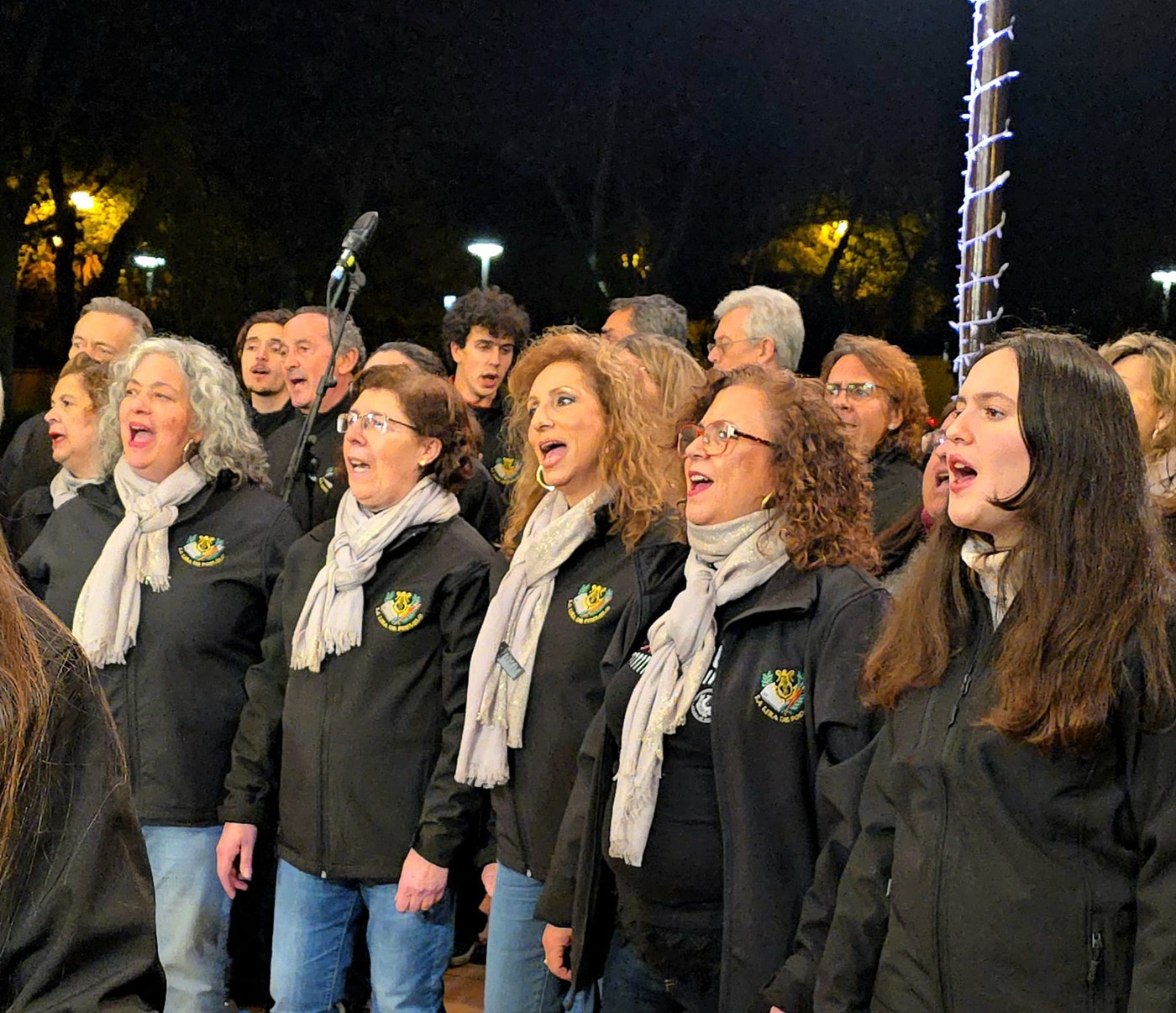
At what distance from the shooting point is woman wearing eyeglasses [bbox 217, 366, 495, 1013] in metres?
3.45

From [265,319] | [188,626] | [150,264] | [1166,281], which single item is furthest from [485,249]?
[188,626]

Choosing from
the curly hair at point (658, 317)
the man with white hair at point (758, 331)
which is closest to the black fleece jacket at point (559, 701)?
the man with white hair at point (758, 331)

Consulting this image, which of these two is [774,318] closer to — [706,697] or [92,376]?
[92,376]

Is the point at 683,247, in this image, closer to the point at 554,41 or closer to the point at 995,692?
the point at 554,41

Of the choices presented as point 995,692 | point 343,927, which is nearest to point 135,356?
point 343,927

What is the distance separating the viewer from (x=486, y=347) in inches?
223

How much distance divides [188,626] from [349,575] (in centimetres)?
56

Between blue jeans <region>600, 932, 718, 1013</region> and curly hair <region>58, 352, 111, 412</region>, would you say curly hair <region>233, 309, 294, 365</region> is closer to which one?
curly hair <region>58, 352, 111, 412</region>

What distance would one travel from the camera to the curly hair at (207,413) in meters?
4.02

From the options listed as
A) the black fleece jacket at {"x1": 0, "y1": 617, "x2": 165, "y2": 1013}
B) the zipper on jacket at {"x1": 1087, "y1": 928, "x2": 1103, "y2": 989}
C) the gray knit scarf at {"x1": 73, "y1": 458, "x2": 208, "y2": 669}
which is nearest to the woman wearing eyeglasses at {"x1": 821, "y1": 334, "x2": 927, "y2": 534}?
the gray knit scarf at {"x1": 73, "y1": 458, "x2": 208, "y2": 669}

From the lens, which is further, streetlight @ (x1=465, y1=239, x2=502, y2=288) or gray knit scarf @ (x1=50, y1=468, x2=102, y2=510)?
streetlight @ (x1=465, y1=239, x2=502, y2=288)

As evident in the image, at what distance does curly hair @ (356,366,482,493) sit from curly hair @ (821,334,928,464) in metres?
1.34

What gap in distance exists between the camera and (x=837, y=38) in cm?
1859

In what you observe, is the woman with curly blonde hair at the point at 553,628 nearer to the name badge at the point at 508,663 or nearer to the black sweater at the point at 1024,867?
the name badge at the point at 508,663
